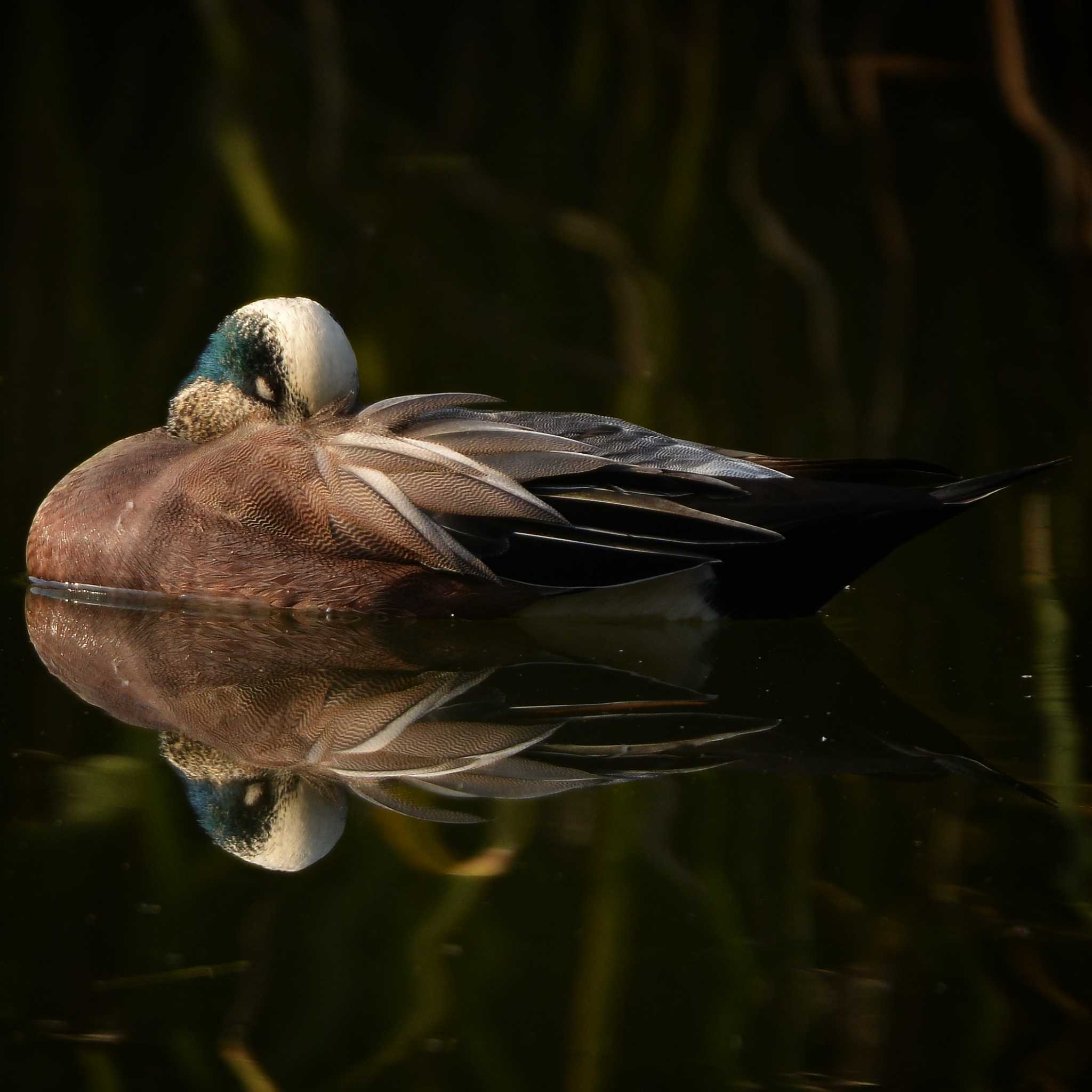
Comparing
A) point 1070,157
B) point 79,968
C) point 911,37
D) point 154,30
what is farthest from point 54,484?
point 911,37

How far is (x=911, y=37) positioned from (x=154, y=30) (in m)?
5.22

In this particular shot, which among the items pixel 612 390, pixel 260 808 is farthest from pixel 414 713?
pixel 612 390

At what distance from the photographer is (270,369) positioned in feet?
16.7

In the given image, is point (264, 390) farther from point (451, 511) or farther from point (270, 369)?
point (451, 511)

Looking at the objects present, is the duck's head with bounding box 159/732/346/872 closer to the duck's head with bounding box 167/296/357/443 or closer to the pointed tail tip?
A: the duck's head with bounding box 167/296/357/443

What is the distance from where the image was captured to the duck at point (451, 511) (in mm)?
4750

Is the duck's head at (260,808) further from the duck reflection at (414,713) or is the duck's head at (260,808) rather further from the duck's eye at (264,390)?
the duck's eye at (264,390)

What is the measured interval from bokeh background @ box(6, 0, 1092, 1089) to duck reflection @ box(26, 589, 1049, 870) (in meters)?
0.10

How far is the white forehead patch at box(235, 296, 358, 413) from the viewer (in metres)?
5.02

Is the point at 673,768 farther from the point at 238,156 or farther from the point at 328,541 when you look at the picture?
the point at 238,156

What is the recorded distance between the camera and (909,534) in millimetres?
4820

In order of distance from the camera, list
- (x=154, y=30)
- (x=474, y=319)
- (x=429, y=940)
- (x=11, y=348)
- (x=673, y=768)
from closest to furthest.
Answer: (x=429, y=940)
(x=673, y=768)
(x=11, y=348)
(x=474, y=319)
(x=154, y=30)

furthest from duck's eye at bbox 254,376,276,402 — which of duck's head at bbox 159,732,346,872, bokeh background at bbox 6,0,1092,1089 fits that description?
duck's head at bbox 159,732,346,872

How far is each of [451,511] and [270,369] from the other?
0.76 metres
